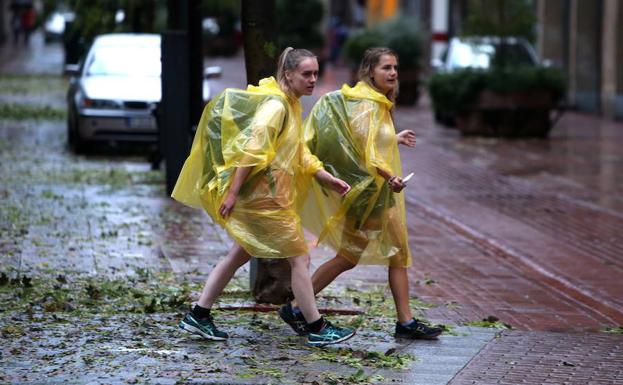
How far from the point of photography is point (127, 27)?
25969 millimetres

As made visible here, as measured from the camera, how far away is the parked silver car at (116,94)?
17.8m

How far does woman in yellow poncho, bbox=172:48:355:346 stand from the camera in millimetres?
7109

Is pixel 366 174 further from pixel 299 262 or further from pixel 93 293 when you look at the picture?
pixel 93 293

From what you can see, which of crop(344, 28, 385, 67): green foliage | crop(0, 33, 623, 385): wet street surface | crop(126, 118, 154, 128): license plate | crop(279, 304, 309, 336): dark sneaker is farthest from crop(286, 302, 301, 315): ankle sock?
crop(344, 28, 385, 67): green foliage

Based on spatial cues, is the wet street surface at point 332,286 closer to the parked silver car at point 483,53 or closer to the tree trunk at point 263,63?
the tree trunk at point 263,63

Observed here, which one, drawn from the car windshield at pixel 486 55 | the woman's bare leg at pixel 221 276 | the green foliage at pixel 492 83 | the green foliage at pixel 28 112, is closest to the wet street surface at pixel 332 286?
the woman's bare leg at pixel 221 276

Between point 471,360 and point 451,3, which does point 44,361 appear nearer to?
point 471,360

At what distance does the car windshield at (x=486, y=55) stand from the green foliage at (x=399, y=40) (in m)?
3.43

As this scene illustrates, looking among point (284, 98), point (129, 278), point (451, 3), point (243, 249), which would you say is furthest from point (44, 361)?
point (451, 3)

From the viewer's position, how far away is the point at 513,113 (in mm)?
22234

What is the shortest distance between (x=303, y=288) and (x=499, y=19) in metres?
16.0

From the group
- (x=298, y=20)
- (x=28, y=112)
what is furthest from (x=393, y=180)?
(x=298, y=20)

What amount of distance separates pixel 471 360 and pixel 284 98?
5.46ft

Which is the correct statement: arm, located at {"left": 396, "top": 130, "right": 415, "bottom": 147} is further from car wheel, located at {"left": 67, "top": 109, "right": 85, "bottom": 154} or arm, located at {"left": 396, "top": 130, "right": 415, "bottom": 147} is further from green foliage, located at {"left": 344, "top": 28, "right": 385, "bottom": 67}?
green foliage, located at {"left": 344, "top": 28, "right": 385, "bottom": 67}
